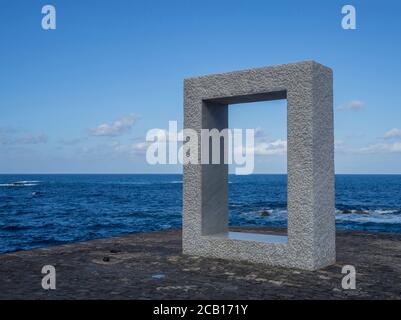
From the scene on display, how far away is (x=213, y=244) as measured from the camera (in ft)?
26.2

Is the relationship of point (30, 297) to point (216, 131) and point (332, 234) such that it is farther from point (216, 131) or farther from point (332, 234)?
point (332, 234)

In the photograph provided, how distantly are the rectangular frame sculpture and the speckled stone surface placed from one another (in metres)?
0.32

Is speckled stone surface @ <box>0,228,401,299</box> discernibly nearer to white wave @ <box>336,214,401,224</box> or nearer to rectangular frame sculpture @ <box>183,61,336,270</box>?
rectangular frame sculpture @ <box>183,61,336,270</box>

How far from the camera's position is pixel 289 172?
715 centimetres

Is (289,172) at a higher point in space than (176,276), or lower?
higher

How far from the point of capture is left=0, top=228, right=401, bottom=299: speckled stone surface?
5586 millimetres

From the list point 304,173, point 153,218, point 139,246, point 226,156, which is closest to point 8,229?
point 153,218

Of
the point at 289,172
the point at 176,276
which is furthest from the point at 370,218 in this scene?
the point at 176,276

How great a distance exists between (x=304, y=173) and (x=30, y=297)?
15.1ft

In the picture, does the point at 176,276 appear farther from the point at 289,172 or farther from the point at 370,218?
the point at 370,218

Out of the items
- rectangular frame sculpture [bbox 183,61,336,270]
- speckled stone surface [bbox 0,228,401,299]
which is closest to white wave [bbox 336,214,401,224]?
speckled stone surface [bbox 0,228,401,299]

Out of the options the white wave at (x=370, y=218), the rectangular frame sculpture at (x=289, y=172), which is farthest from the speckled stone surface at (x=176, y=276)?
the white wave at (x=370, y=218)

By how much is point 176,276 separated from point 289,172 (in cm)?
261
